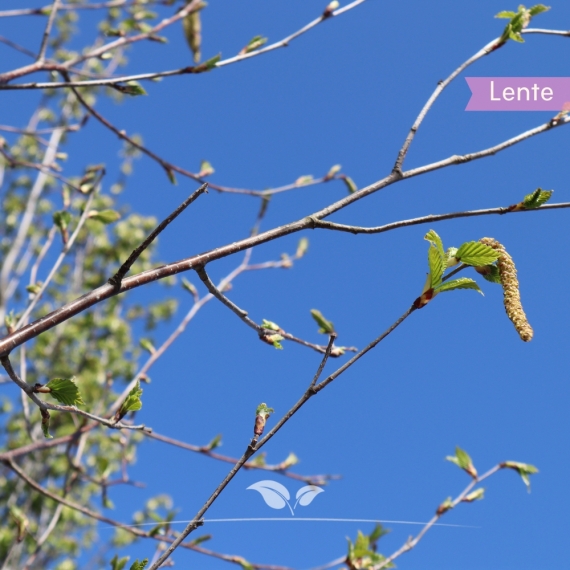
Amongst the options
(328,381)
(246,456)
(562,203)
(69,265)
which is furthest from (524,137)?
(69,265)

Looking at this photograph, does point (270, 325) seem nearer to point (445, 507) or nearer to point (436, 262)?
point (436, 262)

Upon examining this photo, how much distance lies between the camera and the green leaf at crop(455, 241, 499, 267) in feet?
2.91

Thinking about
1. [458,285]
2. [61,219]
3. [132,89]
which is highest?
[132,89]

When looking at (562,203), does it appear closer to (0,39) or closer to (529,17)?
(529,17)

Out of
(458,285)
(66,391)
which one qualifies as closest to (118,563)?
(66,391)

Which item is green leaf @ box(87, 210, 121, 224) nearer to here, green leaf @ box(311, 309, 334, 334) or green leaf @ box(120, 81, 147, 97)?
green leaf @ box(120, 81, 147, 97)

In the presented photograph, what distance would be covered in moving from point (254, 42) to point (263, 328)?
2.94ft

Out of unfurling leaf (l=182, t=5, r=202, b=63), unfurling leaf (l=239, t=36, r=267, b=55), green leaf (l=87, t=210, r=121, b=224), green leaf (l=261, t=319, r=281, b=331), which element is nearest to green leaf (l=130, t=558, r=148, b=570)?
green leaf (l=261, t=319, r=281, b=331)

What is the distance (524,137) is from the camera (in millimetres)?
939

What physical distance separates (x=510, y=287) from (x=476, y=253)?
11 centimetres

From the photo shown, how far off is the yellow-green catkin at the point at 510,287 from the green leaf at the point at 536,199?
3.0 inches

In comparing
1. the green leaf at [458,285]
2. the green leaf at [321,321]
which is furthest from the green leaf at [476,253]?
the green leaf at [321,321]

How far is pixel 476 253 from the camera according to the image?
0.90 metres

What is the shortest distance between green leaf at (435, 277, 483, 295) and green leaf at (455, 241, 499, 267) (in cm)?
3
